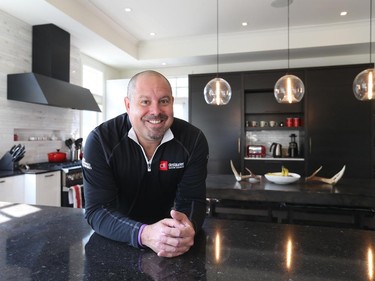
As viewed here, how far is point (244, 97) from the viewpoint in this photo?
516 cm

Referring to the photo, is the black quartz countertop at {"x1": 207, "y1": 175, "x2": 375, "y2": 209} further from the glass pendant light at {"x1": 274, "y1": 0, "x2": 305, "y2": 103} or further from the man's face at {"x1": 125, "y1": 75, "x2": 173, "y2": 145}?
the man's face at {"x1": 125, "y1": 75, "x2": 173, "y2": 145}

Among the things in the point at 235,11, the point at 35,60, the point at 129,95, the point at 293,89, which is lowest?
the point at 129,95

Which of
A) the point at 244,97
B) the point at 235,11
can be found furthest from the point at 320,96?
the point at 235,11

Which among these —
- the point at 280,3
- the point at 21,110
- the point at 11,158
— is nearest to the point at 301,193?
the point at 280,3

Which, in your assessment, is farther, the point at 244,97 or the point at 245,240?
the point at 244,97

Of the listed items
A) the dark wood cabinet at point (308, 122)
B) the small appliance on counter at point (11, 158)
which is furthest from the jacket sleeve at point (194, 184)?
the dark wood cabinet at point (308, 122)

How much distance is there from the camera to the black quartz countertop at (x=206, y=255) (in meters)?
0.73

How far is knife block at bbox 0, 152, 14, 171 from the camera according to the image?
10.9ft

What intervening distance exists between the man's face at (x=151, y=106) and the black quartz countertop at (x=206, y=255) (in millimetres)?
454

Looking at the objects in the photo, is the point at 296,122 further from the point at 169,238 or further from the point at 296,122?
the point at 169,238

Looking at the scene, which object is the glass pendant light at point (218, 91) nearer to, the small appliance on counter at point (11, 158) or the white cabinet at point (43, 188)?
the white cabinet at point (43, 188)

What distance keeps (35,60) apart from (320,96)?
4.44 meters

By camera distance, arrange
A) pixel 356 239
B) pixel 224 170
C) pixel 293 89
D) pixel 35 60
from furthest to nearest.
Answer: pixel 224 170
pixel 35 60
pixel 293 89
pixel 356 239

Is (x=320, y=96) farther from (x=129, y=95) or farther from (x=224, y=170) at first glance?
(x=129, y=95)
